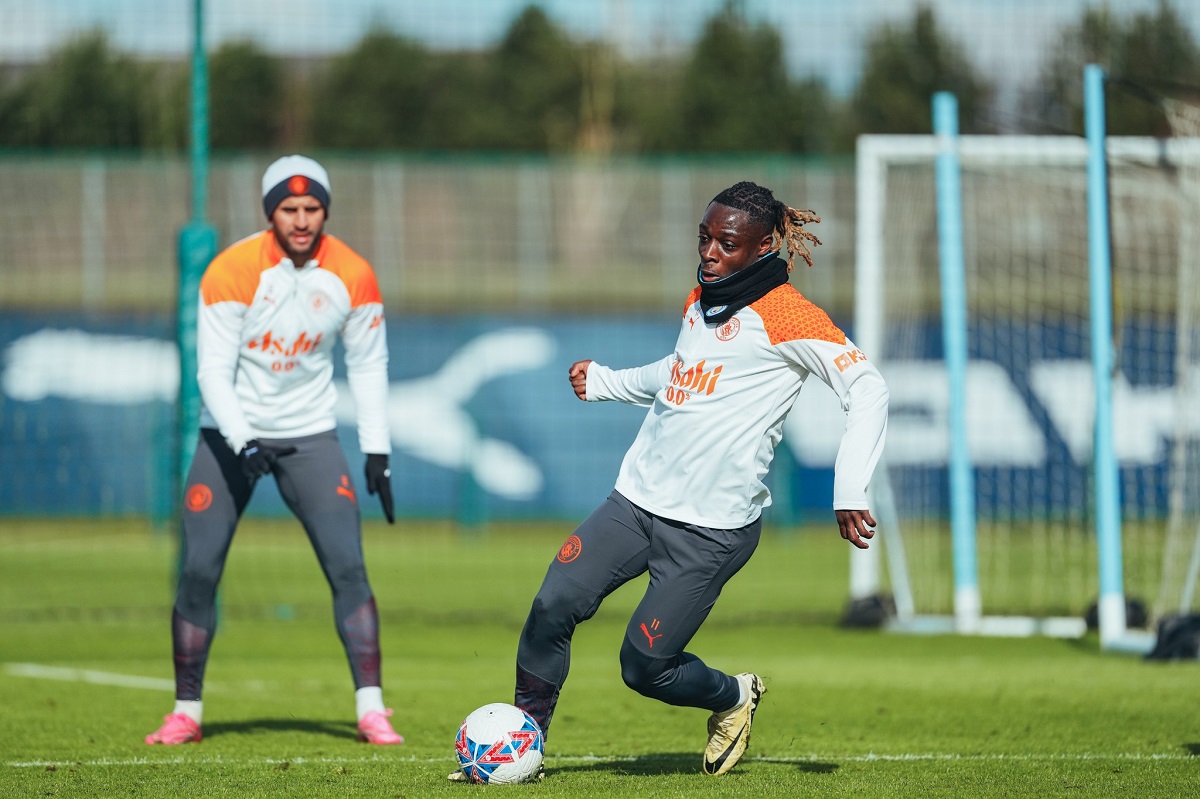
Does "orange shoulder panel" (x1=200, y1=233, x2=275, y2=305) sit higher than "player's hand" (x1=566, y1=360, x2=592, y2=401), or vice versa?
"orange shoulder panel" (x1=200, y1=233, x2=275, y2=305)

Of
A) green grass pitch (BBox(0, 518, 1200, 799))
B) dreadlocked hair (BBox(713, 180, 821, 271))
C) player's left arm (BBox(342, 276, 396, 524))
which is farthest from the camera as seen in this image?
player's left arm (BBox(342, 276, 396, 524))

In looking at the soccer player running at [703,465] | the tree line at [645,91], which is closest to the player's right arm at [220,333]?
the soccer player running at [703,465]

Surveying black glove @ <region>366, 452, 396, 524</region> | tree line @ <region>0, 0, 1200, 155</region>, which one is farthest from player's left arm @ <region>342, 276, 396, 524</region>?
tree line @ <region>0, 0, 1200, 155</region>

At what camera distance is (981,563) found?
1800 centimetres

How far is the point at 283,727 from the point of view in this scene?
7926 mm

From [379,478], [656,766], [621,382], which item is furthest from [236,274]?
[656,766]

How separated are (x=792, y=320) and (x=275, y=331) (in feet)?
8.68

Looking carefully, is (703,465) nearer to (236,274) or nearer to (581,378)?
(581,378)

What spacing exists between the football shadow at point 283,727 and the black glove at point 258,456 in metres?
1.27

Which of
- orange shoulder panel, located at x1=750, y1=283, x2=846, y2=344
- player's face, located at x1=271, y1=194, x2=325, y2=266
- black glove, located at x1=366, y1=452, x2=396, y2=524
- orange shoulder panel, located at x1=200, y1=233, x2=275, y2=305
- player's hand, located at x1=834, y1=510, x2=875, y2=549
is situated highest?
player's face, located at x1=271, y1=194, x2=325, y2=266

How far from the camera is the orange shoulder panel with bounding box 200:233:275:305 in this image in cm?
740

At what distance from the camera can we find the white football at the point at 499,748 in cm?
596

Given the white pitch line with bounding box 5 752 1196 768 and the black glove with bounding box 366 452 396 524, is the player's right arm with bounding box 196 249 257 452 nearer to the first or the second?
the black glove with bounding box 366 452 396 524

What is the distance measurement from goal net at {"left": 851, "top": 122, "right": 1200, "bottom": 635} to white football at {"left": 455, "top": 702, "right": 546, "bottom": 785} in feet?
21.7
